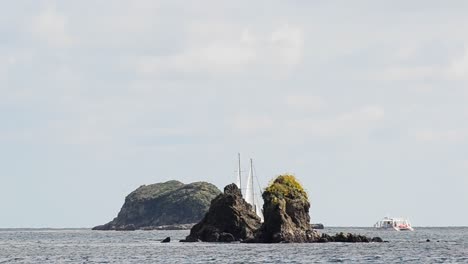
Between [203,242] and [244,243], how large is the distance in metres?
13.0

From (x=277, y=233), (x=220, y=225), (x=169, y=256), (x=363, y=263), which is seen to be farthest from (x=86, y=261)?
(x=220, y=225)

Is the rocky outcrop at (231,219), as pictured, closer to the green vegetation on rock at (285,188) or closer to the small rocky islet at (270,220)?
the small rocky islet at (270,220)

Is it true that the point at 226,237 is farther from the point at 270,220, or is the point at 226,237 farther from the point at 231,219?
the point at 270,220

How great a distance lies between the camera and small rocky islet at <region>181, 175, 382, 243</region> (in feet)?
518

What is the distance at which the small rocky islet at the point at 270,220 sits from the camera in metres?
158

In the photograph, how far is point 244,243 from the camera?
16238cm

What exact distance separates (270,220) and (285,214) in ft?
8.20

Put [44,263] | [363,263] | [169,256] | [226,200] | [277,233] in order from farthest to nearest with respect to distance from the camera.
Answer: [226,200]
[277,233]
[169,256]
[44,263]
[363,263]

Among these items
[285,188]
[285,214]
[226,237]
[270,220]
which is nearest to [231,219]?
[226,237]

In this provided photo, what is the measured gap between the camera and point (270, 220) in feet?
517

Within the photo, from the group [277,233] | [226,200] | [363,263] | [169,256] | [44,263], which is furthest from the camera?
[226,200]

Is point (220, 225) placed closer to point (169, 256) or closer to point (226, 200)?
point (226, 200)

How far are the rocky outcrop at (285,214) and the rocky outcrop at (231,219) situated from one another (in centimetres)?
627

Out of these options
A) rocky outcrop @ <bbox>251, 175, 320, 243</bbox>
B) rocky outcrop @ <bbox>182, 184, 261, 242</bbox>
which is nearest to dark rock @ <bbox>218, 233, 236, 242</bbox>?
rocky outcrop @ <bbox>182, 184, 261, 242</bbox>
